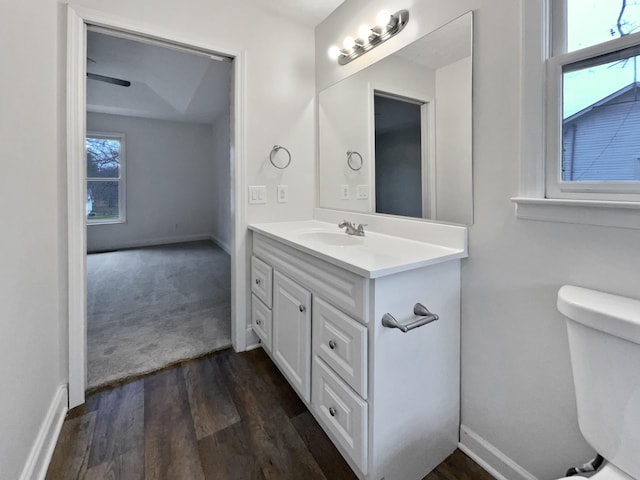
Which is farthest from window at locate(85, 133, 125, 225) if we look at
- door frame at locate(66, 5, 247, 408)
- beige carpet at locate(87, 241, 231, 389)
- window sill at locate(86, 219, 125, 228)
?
door frame at locate(66, 5, 247, 408)

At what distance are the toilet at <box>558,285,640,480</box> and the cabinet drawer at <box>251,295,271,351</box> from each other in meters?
1.38

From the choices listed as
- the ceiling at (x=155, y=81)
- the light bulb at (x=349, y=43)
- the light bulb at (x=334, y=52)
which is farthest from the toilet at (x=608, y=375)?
the ceiling at (x=155, y=81)

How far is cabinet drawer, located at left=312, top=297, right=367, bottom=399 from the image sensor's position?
3.40 ft

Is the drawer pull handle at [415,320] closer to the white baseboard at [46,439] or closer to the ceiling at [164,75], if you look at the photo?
the white baseboard at [46,439]

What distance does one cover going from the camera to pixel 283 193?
2148mm

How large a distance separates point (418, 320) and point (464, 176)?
63 centimetres

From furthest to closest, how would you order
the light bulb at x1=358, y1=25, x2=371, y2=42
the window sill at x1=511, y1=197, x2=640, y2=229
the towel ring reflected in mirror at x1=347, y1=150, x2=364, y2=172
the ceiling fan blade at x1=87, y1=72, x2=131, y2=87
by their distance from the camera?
the ceiling fan blade at x1=87, y1=72, x2=131, y2=87 → the towel ring reflected in mirror at x1=347, y1=150, x2=364, y2=172 → the light bulb at x1=358, y1=25, x2=371, y2=42 → the window sill at x1=511, y1=197, x2=640, y2=229

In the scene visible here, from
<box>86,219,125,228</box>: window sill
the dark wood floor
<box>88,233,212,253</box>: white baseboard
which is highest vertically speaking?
<box>86,219,125,228</box>: window sill

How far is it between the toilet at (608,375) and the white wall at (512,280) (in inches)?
6.3

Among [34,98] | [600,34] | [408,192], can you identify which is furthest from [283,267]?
[600,34]

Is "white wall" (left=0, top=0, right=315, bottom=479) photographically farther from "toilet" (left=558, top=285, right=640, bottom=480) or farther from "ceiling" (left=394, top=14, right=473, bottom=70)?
"toilet" (left=558, top=285, right=640, bottom=480)

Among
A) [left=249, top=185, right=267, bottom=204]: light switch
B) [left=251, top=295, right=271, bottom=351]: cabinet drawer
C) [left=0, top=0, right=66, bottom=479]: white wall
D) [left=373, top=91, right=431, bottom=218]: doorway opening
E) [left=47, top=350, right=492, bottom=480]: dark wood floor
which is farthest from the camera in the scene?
[left=249, top=185, right=267, bottom=204]: light switch

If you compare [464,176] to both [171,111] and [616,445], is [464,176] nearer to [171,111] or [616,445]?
[616,445]

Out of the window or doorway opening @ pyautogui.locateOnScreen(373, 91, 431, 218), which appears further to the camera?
the window
